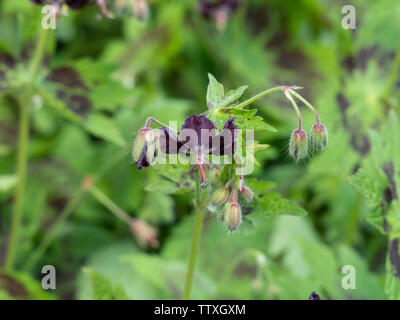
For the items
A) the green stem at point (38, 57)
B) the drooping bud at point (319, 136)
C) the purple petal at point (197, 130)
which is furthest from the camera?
the green stem at point (38, 57)

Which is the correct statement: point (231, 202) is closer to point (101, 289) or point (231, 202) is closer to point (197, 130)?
point (197, 130)

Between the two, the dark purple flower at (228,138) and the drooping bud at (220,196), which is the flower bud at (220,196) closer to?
the drooping bud at (220,196)

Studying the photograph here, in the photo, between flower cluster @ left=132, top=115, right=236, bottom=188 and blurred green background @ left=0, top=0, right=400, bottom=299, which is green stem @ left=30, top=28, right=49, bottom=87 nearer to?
blurred green background @ left=0, top=0, right=400, bottom=299

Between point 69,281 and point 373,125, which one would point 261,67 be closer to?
point 373,125

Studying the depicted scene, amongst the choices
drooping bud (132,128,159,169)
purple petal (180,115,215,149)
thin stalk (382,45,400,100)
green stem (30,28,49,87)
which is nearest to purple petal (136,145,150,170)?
drooping bud (132,128,159,169)

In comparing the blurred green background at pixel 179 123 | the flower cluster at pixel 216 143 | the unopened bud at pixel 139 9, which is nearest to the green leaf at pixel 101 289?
the blurred green background at pixel 179 123

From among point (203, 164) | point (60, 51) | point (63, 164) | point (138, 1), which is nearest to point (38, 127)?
point (63, 164)
